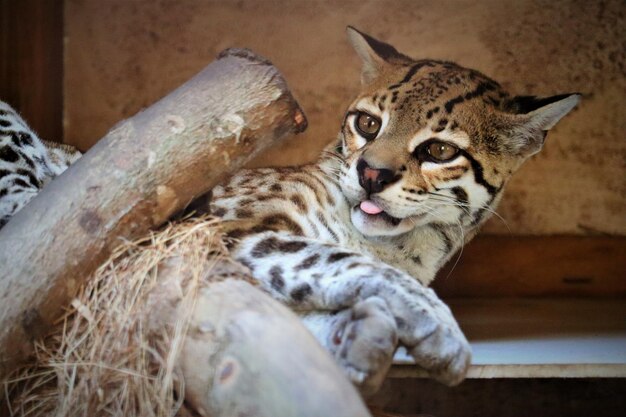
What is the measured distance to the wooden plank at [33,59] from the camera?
14.9 feet

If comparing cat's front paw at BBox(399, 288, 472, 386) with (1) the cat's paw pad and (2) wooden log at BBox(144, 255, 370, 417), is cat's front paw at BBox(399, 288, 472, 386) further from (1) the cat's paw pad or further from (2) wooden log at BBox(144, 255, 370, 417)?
(2) wooden log at BBox(144, 255, 370, 417)

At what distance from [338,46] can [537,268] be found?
1974 mm

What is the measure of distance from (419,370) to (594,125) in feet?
8.52

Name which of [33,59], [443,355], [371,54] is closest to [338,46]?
[371,54]

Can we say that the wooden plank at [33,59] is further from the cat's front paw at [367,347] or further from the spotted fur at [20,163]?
the cat's front paw at [367,347]

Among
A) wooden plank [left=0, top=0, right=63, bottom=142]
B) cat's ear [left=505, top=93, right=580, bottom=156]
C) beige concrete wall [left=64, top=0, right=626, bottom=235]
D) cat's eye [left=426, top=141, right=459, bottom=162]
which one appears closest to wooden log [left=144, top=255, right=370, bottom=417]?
cat's eye [left=426, top=141, right=459, bottom=162]

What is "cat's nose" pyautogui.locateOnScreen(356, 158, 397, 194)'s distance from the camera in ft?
10.8

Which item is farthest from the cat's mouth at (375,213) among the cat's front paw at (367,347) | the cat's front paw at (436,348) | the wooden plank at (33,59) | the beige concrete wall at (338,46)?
the wooden plank at (33,59)

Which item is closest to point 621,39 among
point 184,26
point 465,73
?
point 465,73

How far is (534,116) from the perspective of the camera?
3559 millimetres

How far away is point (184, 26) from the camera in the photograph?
469 centimetres

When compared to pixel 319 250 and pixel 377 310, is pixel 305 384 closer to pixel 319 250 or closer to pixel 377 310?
pixel 377 310

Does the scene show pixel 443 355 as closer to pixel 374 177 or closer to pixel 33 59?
pixel 374 177

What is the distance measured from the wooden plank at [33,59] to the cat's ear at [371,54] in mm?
1975
